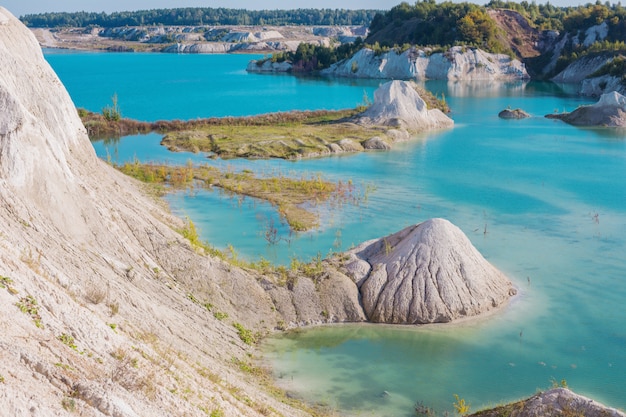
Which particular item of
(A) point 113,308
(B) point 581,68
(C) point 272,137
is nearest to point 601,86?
(B) point 581,68

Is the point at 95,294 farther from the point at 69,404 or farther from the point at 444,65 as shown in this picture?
the point at 444,65

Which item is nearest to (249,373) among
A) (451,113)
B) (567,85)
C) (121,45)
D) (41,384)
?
(41,384)

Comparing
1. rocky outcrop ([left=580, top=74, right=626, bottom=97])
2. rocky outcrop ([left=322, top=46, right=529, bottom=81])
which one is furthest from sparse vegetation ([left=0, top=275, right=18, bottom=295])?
rocky outcrop ([left=322, top=46, right=529, bottom=81])

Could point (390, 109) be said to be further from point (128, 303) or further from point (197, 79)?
point (197, 79)

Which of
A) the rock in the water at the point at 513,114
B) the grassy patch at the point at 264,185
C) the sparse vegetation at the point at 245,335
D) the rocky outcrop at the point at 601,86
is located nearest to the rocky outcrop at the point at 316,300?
the sparse vegetation at the point at 245,335

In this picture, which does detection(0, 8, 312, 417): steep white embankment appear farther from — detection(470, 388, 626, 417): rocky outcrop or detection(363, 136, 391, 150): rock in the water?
detection(363, 136, 391, 150): rock in the water

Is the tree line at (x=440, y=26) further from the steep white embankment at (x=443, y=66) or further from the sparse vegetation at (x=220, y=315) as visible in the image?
the sparse vegetation at (x=220, y=315)

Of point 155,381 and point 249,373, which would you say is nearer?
point 155,381
